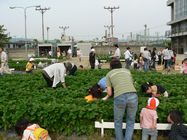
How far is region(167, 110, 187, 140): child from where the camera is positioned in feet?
22.9

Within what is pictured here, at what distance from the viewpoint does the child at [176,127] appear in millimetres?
6982

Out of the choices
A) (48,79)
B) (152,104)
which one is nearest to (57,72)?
(48,79)

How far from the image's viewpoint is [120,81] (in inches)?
284

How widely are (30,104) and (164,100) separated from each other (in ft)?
10.2

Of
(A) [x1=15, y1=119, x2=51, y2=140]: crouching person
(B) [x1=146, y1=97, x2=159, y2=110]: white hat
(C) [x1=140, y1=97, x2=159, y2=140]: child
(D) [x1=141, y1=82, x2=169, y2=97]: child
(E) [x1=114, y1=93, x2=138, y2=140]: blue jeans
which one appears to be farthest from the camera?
(D) [x1=141, y1=82, x2=169, y2=97]: child

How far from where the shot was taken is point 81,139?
7.95m

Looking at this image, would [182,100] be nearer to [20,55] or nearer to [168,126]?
[168,126]

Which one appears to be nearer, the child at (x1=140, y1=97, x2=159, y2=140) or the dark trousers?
the child at (x1=140, y1=97, x2=159, y2=140)

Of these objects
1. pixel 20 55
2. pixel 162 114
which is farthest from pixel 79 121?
pixel 20 55

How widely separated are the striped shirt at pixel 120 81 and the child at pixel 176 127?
0.94 m

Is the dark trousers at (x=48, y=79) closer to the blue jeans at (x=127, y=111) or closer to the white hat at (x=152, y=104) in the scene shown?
the white hat at (x=152, y=104)

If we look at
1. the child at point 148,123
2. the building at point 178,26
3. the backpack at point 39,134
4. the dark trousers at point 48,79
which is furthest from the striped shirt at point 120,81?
the building at point 178,26

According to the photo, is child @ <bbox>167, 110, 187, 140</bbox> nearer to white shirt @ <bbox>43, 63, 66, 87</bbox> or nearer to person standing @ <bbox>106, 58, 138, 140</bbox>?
person standing @ <bbox>106, 58, 138, 140</bbox>

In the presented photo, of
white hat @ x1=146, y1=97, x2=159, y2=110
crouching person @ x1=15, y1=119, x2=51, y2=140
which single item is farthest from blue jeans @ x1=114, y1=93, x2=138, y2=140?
crouching person @ x1=15, y1=119, x2=51, y2=140
